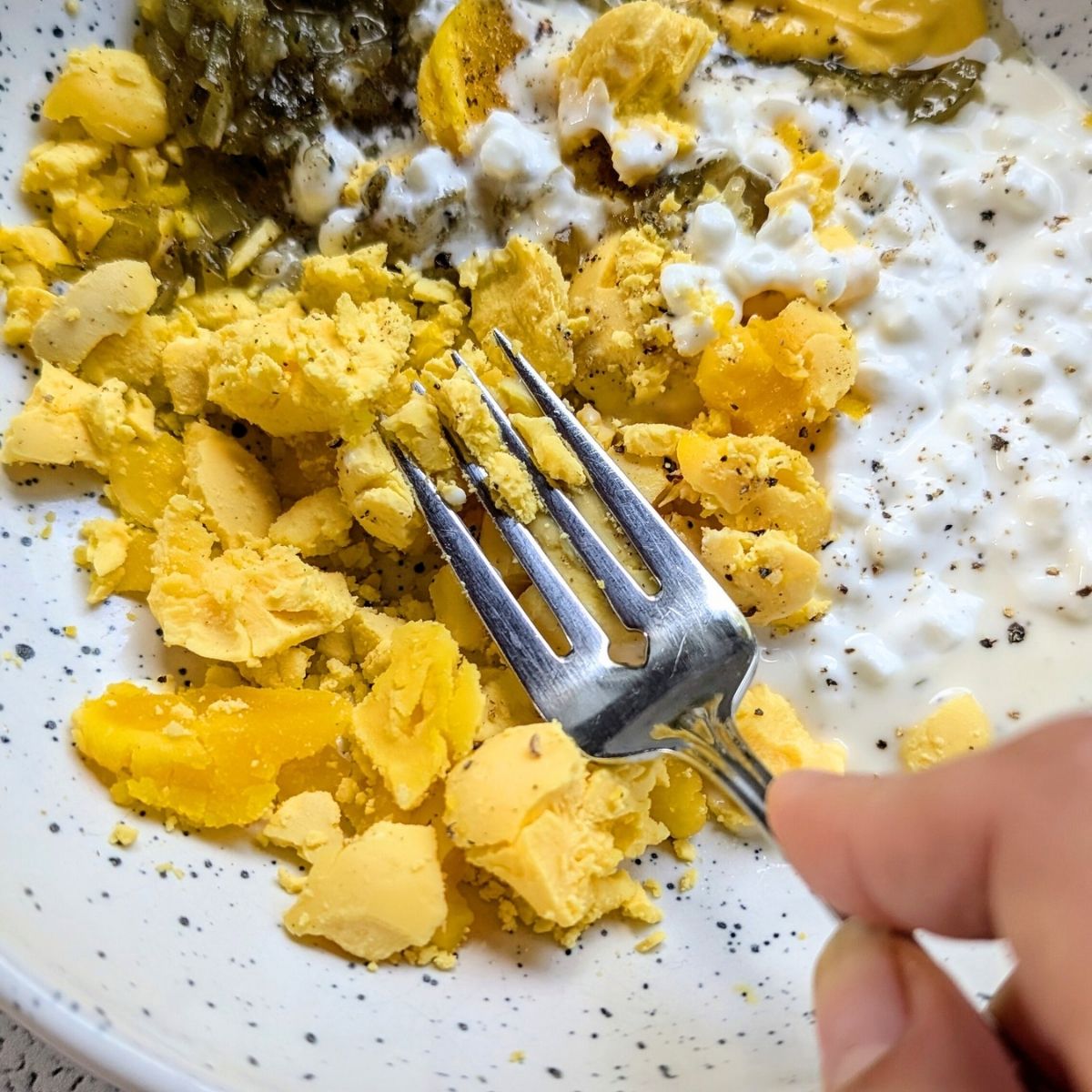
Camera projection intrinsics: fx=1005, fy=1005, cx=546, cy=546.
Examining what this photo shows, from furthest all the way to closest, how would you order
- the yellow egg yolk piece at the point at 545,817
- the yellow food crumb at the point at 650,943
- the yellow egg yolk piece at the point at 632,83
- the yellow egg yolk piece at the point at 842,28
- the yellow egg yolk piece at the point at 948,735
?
the yellow egg yolk piece at the point at 842,28 < the yellow egg yolk piece at the point at 632,83 < the yellow egg yolk piece at the point at 948,735 < the yellow food crumb at the point at 650,943 < the yellow egg yolk piece at the point at 545,817

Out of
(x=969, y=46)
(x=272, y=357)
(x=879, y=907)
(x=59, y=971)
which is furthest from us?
(x=969, y=46)

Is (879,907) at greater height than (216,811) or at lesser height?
greater

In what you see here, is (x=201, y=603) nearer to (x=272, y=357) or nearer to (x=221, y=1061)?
(x=272, y=357)

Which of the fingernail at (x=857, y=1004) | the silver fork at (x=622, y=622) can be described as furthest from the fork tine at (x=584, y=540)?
the fingernail at (x=857, y=1004)

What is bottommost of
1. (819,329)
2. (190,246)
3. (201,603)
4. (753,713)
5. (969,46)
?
(753,713)

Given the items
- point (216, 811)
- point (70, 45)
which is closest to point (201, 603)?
point (216, 811)

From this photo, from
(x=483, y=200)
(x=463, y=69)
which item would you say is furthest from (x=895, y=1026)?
(x=463, y=69)

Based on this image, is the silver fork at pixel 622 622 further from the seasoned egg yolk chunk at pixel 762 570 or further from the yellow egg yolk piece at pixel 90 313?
the yellow egg yolk piece at pixel 90 313
